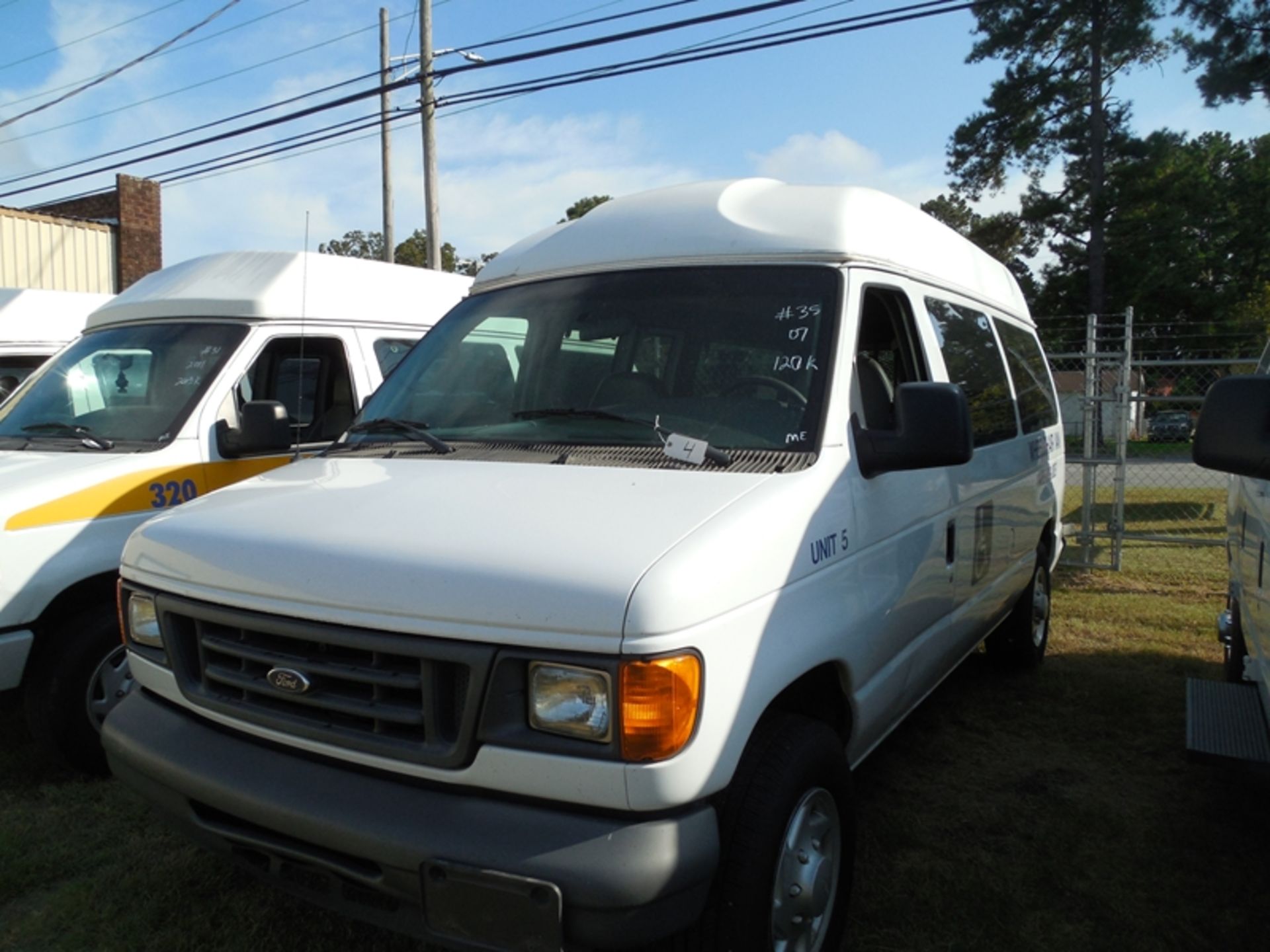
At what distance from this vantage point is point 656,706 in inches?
81.4

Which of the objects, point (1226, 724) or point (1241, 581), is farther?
point (1241, 581)

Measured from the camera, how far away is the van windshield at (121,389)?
476 centimetres

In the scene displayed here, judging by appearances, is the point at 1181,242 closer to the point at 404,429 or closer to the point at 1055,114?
the point at 1055,114

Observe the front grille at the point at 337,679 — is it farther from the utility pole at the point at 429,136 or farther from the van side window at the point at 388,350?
the utility pole at the point at 429,136

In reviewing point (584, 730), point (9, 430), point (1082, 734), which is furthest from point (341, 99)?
point (584, 730)

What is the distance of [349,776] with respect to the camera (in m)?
2.33

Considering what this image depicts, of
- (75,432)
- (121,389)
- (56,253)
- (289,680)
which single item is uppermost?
(56,253)

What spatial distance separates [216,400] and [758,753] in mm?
3568

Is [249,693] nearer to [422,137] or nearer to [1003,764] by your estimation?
[1003,764]

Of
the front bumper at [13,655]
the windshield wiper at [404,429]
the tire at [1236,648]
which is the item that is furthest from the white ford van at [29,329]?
the tire at [1236,648]

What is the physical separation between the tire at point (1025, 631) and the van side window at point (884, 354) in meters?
2.31

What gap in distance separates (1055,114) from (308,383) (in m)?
34.3

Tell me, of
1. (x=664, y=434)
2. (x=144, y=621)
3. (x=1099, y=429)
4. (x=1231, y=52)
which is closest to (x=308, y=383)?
(x=144, y=621)

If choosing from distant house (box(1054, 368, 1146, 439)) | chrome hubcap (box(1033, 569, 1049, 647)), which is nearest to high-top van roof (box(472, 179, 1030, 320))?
chrome hubcap (box(1033, 569, 1049, 647))
